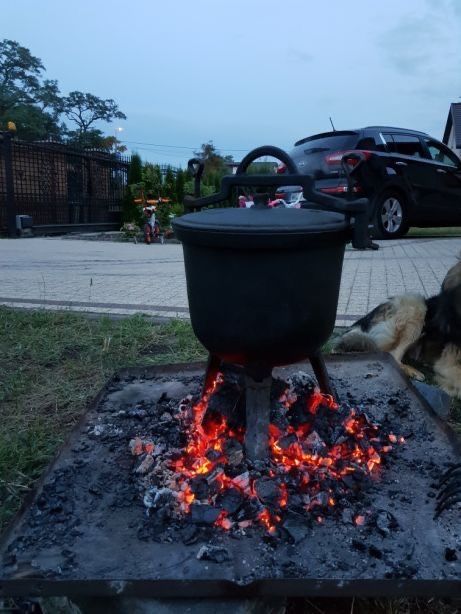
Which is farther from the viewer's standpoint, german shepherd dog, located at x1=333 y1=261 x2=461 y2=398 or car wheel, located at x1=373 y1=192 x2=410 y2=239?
car wheel, located at x1=373 y1=192 x2=410 y2=239

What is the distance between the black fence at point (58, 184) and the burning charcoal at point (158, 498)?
14.8 metres

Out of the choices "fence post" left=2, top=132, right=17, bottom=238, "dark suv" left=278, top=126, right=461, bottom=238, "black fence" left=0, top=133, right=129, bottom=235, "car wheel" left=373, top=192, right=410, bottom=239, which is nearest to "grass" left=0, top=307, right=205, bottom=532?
"dark suv" left=278, top=126, right=461, bottom=238

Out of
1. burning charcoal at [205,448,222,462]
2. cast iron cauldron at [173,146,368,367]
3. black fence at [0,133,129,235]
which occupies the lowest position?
burning charcoal at [205,448,222,462]

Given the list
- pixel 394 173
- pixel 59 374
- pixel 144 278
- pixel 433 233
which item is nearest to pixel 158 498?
pixel 59 374

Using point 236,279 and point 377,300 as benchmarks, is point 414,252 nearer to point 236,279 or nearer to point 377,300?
point 377,300

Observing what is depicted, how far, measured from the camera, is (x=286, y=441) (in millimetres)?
2361

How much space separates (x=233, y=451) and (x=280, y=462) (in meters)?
0.20

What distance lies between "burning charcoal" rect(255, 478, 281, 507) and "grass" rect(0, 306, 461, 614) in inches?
13.0

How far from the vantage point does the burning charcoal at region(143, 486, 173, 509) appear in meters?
2.04

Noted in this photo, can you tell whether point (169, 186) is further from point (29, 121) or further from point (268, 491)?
point (29, 121)

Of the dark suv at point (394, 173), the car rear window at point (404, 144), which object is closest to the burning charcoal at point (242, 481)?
the dark suv at point (394, 173)

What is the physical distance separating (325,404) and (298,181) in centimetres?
112

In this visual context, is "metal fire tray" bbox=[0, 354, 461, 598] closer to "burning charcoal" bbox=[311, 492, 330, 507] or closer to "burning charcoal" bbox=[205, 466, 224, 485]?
"burning charcoal" bbox=[311, 492, 330, 507]

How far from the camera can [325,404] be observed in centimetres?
260
